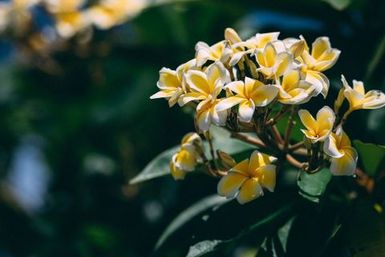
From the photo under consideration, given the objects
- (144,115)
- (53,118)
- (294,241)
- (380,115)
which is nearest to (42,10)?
(53,118)

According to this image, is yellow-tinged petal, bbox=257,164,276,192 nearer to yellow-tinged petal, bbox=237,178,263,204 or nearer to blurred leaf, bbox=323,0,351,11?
yellow-tinged petal, bbox=237,178,263,204

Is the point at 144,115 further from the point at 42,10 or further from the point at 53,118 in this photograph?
the point at 42,10

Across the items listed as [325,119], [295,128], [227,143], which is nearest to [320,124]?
[325,119]

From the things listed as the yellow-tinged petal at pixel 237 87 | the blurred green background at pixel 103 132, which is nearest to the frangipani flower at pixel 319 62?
the yellow-tinged petal at pixel 237 87

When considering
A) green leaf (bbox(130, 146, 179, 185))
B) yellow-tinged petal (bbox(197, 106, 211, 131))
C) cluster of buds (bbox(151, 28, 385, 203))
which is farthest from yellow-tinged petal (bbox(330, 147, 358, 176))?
green leaf (bbox(130, 146, 179, 185))

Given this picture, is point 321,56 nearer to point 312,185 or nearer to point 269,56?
point 269,56
